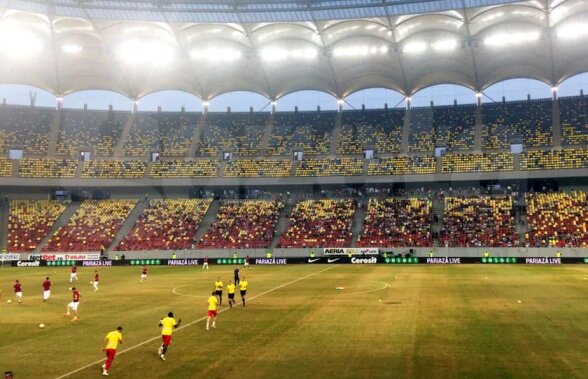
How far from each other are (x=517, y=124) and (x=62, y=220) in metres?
70.6

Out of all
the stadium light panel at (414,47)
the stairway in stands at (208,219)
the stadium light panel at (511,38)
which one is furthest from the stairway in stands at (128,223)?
the stadium light panel at (511,38)

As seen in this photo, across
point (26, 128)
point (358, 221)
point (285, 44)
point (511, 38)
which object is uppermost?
point (285, 44)

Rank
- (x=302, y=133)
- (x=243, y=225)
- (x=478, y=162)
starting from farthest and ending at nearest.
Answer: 1. (x=302, y=133)
2. (x=243, y=225)
3. (x=478, y=162)

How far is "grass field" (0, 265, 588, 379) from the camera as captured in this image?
15.1 meters

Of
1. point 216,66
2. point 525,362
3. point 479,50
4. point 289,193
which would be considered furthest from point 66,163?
point 525,362

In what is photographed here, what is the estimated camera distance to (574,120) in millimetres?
74562

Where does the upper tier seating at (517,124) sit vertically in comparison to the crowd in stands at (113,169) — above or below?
above

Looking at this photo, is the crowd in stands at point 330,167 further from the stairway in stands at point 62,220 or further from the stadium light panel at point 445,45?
the stairway in stands at point 62,220

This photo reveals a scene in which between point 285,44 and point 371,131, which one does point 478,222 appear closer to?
point 371,131

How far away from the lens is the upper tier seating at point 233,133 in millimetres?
83000

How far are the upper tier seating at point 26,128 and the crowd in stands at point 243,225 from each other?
3074 centimetres

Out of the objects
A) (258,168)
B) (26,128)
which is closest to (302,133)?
(258,168)

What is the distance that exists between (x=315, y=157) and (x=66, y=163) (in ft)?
129

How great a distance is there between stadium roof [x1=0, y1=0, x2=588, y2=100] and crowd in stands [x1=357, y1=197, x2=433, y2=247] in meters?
21.6
